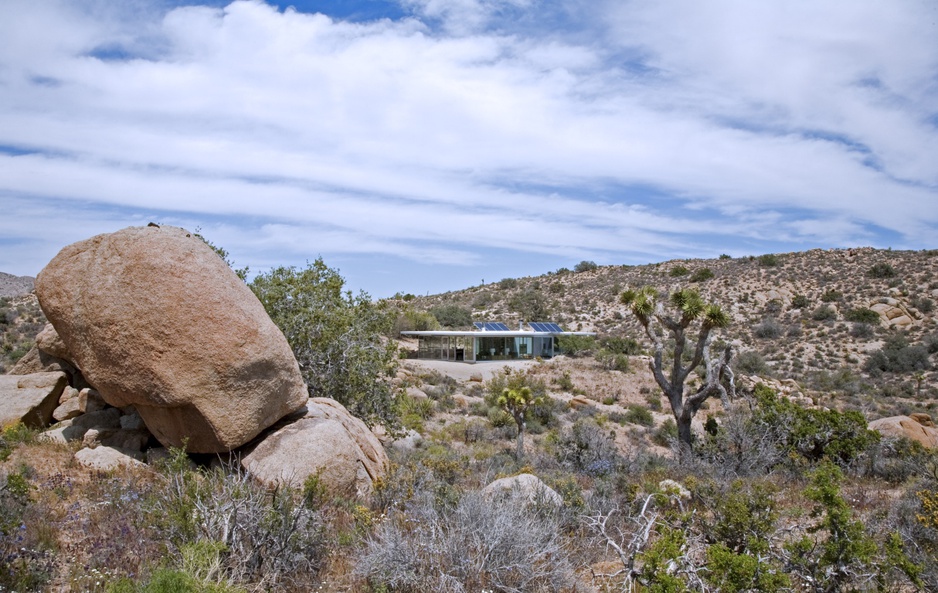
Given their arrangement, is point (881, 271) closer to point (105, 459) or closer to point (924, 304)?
point (924, 304)

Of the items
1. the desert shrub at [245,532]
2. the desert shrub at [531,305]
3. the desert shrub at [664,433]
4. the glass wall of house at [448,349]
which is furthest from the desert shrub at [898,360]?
the desert shrub at [245,532]

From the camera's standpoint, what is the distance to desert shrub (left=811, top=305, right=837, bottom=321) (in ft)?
148

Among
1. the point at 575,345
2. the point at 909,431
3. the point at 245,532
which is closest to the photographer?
the point at 245,532

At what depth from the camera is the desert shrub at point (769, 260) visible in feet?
190

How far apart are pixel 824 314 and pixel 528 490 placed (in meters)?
44.4

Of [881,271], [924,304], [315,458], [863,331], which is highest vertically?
[881,271]

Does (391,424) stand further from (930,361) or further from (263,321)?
(930,361)

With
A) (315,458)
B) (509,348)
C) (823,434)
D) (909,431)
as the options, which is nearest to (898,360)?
(509,348)

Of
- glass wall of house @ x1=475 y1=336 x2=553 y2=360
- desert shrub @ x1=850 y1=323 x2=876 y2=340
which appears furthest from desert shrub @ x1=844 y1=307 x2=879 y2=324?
glass wall of house @ x1=475 y1=336 x2=553 y2=360

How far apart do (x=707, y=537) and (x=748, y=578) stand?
6.12 feet

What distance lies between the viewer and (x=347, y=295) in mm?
15039

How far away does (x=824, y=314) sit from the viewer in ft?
149

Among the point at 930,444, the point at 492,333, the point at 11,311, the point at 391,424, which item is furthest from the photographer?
the point at 492,333

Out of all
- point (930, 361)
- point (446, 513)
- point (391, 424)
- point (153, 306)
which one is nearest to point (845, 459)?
point (391, 424)
